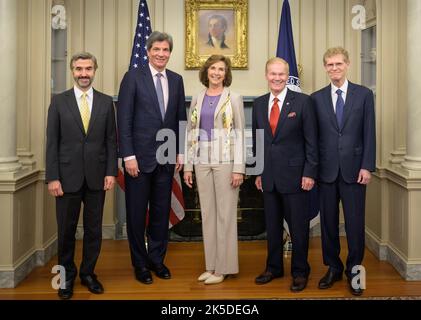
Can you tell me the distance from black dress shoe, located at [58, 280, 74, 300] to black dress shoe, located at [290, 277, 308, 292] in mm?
1625

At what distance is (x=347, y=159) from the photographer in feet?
13.3

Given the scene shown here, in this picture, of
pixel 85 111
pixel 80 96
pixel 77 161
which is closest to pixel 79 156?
pixel 77 161

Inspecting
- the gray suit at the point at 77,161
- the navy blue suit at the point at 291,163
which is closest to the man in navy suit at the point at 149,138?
the gray suit at the point at 77,161

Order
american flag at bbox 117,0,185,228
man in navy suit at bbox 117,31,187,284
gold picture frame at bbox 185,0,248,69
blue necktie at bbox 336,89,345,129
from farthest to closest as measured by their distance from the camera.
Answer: gold picture frame at bbox 185,0,248,69 < american flag at bbox 117,0,185,228 < man in navy suit at bbox 117,31,187,284 < blue necktie at bbox 336,89,345,129

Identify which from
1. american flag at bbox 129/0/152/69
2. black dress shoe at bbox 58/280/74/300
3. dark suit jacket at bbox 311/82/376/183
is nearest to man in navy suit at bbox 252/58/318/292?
dark suit jacket at bbox 311/82/376/183

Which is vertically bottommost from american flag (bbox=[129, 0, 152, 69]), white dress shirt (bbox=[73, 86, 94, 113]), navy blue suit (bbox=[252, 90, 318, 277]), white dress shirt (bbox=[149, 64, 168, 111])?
navy blue suit (bbox=[252, 90, 318, 277])

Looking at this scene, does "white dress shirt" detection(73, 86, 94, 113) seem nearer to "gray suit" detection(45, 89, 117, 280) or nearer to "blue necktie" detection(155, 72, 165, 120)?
"gray suit" detection(45, 89, 117, 280)

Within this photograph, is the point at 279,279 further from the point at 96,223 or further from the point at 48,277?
the point at 48,277

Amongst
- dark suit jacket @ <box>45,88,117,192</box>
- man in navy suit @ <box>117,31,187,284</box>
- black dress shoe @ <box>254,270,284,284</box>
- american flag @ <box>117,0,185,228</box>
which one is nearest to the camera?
dark suit jacket @ <box>45,88,117,192</box>

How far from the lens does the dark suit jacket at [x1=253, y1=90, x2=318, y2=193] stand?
4.07m

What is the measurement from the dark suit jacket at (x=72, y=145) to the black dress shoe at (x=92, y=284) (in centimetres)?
71

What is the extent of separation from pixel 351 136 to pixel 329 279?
3.63 ft

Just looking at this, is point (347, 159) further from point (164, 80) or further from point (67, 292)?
point (67, 292)

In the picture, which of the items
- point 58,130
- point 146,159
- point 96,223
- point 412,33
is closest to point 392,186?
point 412,33
